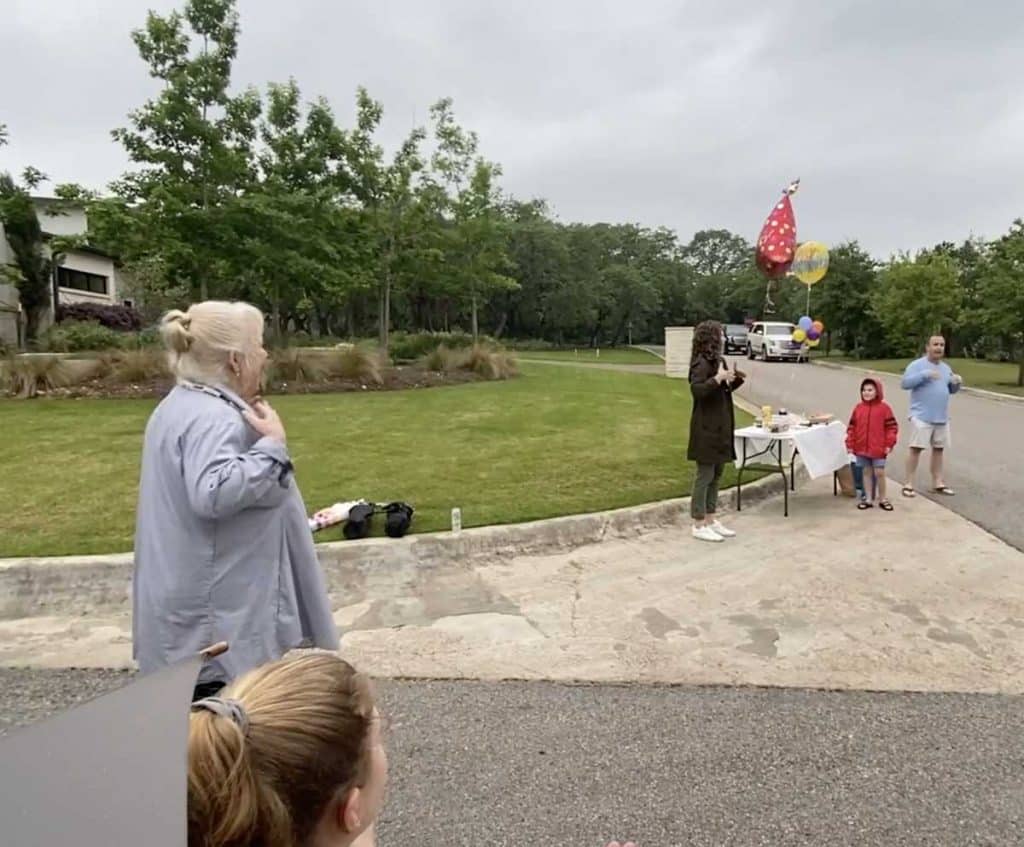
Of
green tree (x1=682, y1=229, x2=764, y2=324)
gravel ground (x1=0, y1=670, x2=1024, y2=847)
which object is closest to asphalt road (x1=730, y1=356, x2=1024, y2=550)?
gravel ground (x1=0, y1=670, x2=1024, y2=847)

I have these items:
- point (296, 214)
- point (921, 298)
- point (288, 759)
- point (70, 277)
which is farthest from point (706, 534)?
point (70, 277)

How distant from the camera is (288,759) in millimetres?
1070

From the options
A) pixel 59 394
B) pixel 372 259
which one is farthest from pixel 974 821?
pixel 372 259

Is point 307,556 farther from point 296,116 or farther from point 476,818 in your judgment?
point 296,116

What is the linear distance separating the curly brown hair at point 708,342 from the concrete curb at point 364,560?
146 centimetres

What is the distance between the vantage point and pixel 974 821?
8.74ft

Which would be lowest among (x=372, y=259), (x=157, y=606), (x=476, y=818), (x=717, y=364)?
(x=476, y=818)

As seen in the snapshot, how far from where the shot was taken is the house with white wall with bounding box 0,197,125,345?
33750mm

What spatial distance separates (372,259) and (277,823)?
2062 cm

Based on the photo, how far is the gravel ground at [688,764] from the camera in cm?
264

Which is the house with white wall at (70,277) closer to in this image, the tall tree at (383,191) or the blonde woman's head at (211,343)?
the tall tree at (383,191)

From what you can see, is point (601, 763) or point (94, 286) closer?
point (601, 763)

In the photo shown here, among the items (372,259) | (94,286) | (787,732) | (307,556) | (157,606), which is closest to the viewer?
(157,606)

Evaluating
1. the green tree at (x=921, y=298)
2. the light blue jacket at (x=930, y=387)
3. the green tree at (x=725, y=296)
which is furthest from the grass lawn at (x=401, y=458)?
the green tree at (x=725, y=296)
